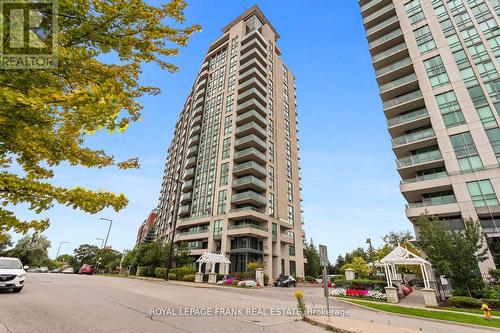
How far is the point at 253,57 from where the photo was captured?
179 feet

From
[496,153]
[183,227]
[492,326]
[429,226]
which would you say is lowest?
[492,326]

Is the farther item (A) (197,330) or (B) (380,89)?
(B) (380,89)

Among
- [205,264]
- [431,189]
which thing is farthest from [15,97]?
[205,264]

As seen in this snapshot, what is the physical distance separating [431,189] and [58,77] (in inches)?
1413

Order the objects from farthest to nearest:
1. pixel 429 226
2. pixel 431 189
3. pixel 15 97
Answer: pixel 431 189 < pixel 429 226 < pixel 15 97

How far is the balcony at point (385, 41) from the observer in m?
38.6

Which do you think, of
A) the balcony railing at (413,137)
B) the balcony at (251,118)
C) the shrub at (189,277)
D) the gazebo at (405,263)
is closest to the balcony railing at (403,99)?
the balcony railing at (413,137)

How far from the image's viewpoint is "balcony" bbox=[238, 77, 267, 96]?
50.7 m

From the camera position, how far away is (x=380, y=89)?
1496 inches

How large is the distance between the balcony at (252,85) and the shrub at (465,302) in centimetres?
4513

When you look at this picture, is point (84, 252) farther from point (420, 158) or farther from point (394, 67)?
point (394, 67)

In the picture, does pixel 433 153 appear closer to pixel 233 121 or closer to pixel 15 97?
pixel 233 121

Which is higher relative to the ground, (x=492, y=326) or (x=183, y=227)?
(x=183, y=227)

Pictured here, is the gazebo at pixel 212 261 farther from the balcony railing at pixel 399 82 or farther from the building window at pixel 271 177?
the balcony railing at pixel 399 82
